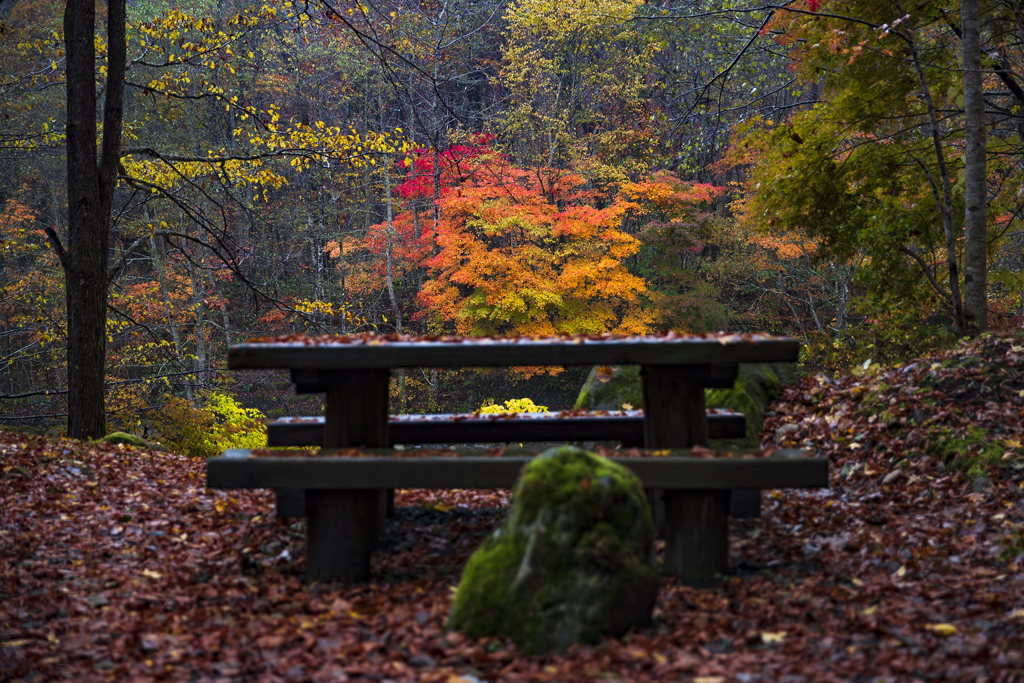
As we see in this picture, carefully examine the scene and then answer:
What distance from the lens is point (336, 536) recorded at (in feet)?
11.6

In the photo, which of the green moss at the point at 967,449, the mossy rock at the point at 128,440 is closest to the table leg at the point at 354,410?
the green moss at the point at 967,449

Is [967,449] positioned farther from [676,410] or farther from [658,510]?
[676,410]

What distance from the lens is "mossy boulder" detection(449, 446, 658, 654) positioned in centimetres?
265

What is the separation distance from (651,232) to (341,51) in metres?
10.6

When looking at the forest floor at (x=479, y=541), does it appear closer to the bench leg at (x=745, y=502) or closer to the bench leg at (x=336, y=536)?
the bench leg at (x=336, y=536)

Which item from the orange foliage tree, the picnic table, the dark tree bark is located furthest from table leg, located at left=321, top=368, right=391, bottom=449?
the orange foliage tree

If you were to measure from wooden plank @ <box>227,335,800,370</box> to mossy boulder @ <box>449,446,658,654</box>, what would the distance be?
2.09ft

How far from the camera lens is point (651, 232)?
16.2 m

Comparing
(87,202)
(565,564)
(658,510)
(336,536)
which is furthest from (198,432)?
(565,564)

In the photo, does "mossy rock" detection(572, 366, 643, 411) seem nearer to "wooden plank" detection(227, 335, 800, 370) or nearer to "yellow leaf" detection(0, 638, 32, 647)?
"wooden plank" detection(227, 335, 800, 370)

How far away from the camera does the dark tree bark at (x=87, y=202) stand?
6.89m

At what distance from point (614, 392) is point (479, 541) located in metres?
3.81

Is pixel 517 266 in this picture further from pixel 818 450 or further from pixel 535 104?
pixel 818 450

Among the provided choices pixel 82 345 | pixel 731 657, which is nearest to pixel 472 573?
pixel 731 657
